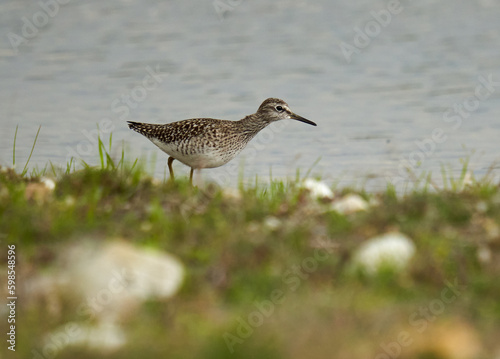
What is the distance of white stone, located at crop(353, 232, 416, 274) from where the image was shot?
6728 millimetres

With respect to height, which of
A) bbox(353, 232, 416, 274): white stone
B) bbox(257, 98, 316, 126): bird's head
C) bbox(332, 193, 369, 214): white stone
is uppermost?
bbox(257, 98, 316, 126): bird's head

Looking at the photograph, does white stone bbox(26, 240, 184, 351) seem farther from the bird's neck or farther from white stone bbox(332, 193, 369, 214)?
the bird's neck

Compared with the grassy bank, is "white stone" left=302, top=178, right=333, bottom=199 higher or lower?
higher

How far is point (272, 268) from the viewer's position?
6.81 metres

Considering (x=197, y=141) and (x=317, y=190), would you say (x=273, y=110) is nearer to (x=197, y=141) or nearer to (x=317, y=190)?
(x=197, y=141)

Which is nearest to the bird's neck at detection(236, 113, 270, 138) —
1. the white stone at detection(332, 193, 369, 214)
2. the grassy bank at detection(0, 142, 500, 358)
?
the grassy bank at detection(0, 142, 500, 358)

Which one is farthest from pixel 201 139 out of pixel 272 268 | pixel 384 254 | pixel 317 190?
pixel 384 254

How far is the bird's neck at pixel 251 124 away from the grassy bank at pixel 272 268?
10.5 ft

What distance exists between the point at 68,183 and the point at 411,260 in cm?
406

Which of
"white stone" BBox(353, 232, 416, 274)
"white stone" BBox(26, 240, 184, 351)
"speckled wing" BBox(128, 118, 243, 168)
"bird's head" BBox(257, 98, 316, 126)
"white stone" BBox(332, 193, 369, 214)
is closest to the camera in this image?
"white stone" BBox(26, 240, 184, 351)

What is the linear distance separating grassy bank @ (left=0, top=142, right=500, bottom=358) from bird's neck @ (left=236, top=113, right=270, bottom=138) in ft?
10.5

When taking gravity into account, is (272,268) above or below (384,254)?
below

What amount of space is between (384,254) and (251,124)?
240 inches

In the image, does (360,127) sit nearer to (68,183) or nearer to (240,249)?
(68,183)
